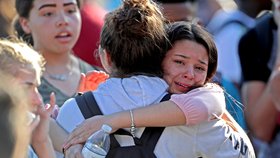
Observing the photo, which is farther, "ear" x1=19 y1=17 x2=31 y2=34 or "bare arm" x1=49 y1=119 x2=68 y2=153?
"ear" x1=19 y1=17 x2=31 y2=34

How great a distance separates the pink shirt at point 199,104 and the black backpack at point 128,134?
2.6 inches

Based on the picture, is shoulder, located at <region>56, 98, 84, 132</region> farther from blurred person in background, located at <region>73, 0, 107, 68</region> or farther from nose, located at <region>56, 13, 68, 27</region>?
blurred person in background, located at <region>73, 0, 107, 68</region>

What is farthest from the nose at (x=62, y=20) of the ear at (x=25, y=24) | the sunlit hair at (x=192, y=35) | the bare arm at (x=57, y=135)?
the sunlit hair at (x=192, y=35)

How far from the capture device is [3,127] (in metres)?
1.61

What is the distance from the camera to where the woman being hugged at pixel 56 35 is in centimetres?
452

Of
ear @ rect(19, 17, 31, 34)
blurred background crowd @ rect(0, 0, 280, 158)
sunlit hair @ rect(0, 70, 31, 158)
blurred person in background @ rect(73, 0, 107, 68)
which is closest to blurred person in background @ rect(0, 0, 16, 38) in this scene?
blurred background crowd @ rect(0, 0, 280, 158)

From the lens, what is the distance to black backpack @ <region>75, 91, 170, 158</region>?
8.86 feet

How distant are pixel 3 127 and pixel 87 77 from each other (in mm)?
1783

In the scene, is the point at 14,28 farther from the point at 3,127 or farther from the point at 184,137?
the point at 3,127

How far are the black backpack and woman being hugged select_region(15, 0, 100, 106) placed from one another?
1.62 m

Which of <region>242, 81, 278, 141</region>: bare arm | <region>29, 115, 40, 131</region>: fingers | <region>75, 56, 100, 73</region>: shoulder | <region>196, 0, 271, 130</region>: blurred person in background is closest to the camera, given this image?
<region>29, 115, 40, 131</region>: fingers

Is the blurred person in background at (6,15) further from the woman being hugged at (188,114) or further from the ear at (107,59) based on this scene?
the woman being hugged at (188,114)

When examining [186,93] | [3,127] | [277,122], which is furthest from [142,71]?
[277,122]

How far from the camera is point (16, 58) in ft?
10.4
